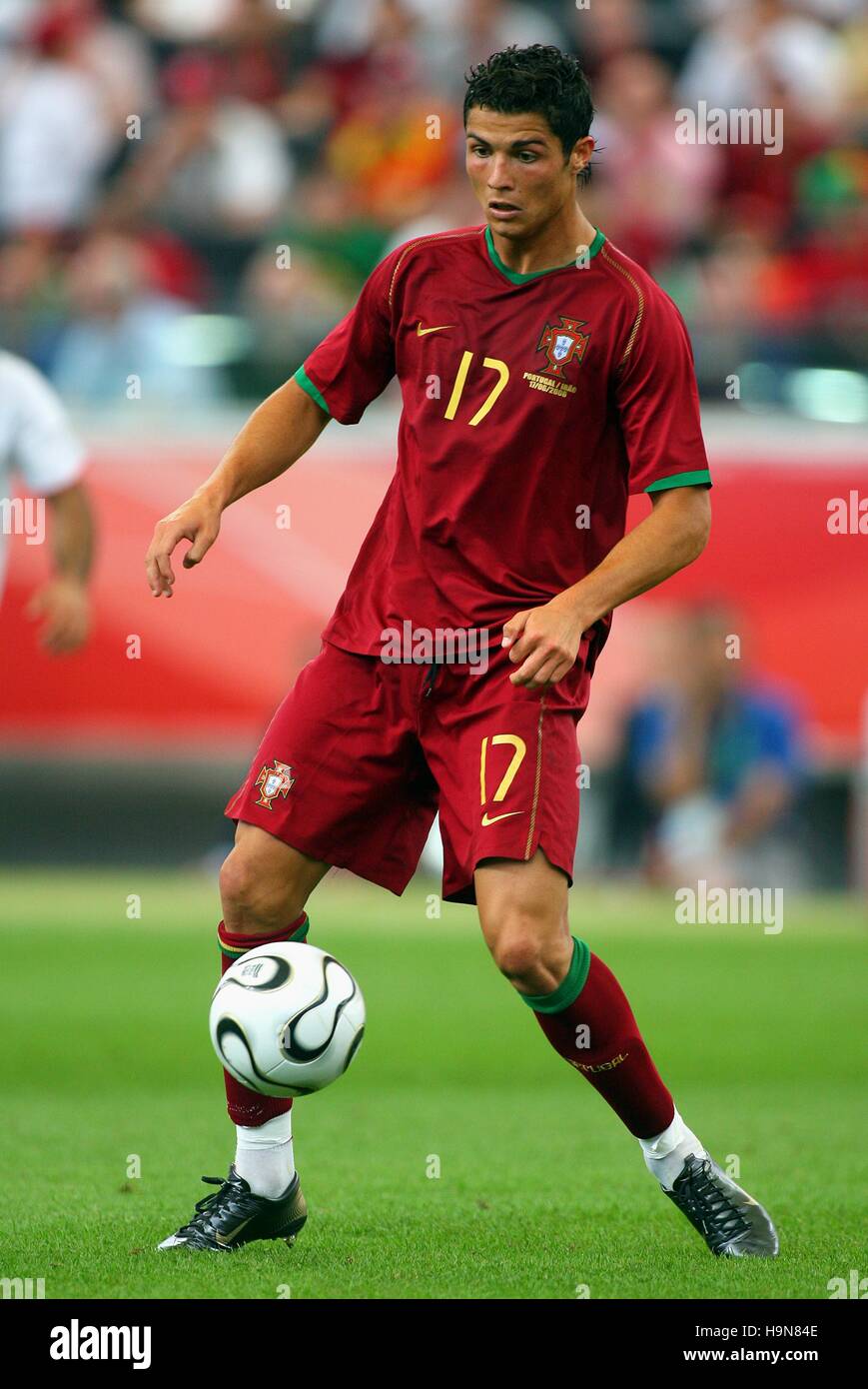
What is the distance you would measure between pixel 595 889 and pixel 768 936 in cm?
172

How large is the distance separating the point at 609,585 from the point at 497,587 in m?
0.35

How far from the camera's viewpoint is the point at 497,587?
488 cm

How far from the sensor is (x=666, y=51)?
54.8 ft

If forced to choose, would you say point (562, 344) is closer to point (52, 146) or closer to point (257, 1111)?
point (257, 1111)

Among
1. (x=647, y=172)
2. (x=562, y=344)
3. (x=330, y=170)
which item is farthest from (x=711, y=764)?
(x=562, y=344)

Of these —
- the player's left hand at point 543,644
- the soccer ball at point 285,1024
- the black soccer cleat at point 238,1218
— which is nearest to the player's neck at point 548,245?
the player's left hand at point 543,644

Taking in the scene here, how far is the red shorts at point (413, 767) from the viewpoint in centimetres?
471

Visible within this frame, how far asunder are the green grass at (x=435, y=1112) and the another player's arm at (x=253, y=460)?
1.67 metres

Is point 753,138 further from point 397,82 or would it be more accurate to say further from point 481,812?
point 481,812

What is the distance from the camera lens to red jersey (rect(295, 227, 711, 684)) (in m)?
4.78

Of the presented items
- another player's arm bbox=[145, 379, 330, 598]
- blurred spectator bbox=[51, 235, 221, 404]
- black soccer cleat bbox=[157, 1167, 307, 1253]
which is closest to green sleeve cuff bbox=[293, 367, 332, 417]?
another player's arm bbox=[145, 379, 330, 598]

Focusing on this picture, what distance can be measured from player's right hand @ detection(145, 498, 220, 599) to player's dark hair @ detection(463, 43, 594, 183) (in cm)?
116

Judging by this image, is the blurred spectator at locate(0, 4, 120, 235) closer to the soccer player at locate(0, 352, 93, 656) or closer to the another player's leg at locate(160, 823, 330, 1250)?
the soccer player at locate(0, 352, 93, 656)

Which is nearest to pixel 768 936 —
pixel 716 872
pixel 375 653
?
pixel 716 872
